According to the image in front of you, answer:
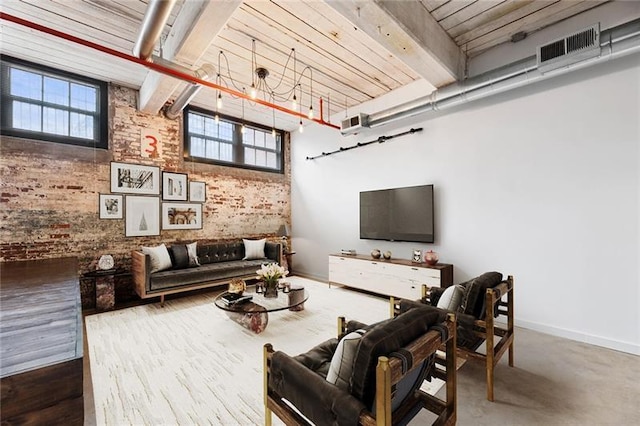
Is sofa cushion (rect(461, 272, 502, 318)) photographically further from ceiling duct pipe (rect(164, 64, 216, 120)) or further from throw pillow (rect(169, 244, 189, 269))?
throw pillow (rect(169, 244, 189, 269))

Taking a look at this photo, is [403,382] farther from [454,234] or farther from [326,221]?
[326,221]

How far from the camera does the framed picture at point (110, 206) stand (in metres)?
4.54

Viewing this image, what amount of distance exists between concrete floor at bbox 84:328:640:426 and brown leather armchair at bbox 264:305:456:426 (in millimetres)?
690

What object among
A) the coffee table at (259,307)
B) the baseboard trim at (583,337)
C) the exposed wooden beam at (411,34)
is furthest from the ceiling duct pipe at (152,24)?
the baseboard trim at (583,337)

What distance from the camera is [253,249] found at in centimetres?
588

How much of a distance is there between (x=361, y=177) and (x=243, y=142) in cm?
295

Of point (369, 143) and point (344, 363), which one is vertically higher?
point (369, 143)

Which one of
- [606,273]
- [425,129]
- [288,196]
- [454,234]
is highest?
[425,129]

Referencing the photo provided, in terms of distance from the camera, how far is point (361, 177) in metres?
5.60

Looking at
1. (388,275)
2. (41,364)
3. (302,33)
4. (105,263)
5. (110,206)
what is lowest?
(388,275)

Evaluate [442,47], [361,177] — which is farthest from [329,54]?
[361,177]

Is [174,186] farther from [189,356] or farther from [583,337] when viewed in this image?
[583,337]

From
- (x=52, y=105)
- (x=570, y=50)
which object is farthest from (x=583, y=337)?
(x=52, y=105)

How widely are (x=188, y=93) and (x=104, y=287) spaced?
10.7 ft
